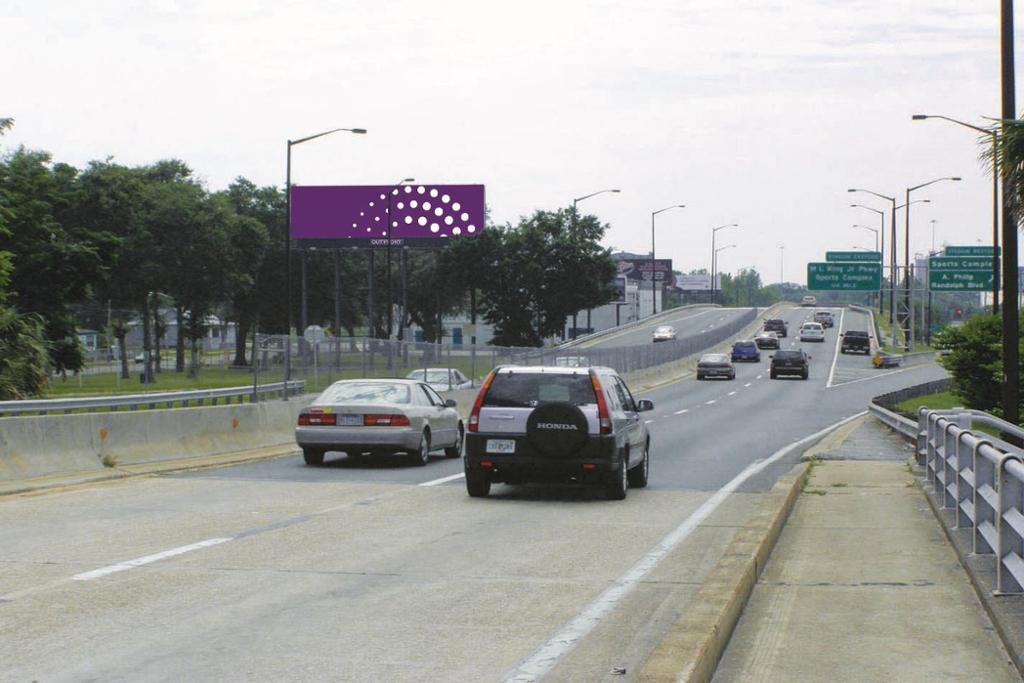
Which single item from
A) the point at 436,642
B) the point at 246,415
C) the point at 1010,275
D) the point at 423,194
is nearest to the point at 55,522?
the point at 436,642

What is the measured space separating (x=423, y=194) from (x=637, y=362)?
15.5m

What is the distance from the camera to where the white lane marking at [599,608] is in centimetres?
767

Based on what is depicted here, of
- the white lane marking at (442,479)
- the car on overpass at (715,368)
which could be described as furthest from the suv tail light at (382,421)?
the car on overpass at (715,368)

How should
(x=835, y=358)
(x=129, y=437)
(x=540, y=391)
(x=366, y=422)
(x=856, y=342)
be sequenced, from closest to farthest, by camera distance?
(x=540, y=391) < (x=129, y=437) < (x=366, y=422) < (x=835, y=358) < (x=856, y=342)

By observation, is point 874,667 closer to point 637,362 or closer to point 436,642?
point 436,642

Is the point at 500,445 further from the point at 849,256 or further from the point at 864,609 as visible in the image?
the point at 849,256

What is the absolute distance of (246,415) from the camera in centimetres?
2528

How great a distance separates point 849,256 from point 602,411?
7926cm

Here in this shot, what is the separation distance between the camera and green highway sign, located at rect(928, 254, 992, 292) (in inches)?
3182

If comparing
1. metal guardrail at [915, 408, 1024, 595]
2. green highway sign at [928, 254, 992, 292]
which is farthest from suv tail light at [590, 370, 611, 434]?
green highway sign at [928, 254, 992, 292]

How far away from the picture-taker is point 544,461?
665 inches

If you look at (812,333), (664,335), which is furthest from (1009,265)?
(664,335)

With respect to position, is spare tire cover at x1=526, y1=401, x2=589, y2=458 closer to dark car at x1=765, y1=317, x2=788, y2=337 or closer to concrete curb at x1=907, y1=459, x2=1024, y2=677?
concrete curb at x1=907, y1=459, x2=1024, y2=677

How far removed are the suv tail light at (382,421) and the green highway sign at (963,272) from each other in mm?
63577
